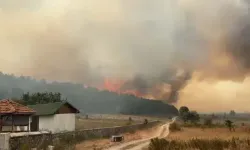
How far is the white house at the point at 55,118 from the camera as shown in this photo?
55031mm

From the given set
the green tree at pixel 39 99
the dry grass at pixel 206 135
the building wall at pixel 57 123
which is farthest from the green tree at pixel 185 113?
the building wall at pixel 57 123

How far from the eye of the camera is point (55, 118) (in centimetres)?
5512

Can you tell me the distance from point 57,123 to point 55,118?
0.89 metres

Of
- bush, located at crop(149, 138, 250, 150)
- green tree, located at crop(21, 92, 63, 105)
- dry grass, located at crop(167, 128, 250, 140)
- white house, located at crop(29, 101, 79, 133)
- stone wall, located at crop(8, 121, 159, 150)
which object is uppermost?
green tree, located at crop(21, 92, 63, 105)

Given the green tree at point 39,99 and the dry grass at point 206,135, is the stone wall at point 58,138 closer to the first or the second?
the dry grass at point 206,135

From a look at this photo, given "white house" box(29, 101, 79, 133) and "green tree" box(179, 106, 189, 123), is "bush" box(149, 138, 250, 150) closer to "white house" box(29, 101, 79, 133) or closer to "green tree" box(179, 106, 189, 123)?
"white house" box(29, 101, 79, 133)

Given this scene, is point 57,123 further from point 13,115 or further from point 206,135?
point 206,135

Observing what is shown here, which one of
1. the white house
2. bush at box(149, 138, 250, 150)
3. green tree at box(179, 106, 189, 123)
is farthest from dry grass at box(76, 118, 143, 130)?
bush at box(149, 138, 250, 150)

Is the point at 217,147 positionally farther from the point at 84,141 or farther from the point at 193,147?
the point at 84,141

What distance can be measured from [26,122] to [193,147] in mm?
25776

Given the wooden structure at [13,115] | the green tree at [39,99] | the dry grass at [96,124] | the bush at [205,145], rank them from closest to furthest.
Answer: the bush at [205,145] → the wooden structure at [13,115] → the dry grass at [96,124] → the green tree at [39,99]

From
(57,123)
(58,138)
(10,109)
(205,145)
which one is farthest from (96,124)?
(205,145)

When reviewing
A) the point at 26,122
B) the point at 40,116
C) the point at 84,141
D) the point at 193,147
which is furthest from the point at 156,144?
the point at 40,116

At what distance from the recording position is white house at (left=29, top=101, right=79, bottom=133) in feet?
181
